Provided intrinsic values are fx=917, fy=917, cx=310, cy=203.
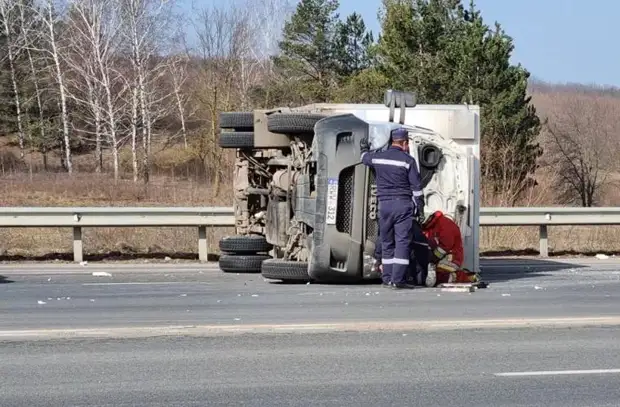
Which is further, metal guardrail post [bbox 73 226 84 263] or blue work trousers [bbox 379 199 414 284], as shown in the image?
metal guardrail post [bbox 73 226 84 263]

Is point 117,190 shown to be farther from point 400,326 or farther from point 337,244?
point 400,326

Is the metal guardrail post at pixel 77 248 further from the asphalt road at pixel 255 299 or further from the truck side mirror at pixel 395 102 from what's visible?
the truck side mirror at pixel 395 102

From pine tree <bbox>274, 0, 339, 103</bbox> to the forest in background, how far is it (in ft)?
0.24

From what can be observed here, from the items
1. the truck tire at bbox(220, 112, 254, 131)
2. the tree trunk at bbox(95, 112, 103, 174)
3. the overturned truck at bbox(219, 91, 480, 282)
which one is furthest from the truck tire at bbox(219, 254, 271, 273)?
the tree trunk at bbox(95, 112, 103, 174)

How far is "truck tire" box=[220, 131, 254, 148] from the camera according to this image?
38.5 feet

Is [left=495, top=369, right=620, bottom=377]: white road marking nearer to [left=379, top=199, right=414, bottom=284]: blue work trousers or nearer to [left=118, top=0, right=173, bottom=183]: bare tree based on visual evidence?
[left=379, top=199, right=414, bottom=284]: blue work trousers

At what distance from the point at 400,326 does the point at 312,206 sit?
2.66m

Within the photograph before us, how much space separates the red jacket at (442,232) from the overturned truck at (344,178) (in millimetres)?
91

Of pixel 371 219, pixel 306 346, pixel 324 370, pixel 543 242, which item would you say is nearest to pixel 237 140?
pixel 371 219

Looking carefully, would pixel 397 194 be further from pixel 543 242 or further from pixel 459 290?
pixel 543 242

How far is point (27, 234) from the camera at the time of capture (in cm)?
1616

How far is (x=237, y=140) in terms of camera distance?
11.8 metres

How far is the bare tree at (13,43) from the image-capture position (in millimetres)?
43625

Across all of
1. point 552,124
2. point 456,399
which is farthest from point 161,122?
point 456,399
